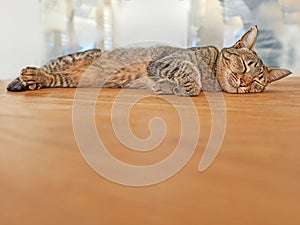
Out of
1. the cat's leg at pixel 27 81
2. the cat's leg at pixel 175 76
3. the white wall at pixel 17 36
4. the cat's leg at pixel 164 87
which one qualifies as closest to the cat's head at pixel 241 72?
the cat's leg at pixel 175 76

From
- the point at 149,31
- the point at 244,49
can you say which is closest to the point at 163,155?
the point at 244,49

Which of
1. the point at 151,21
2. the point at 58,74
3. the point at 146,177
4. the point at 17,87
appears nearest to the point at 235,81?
the point at 58,74

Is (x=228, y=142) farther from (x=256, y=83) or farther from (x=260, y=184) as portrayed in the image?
(x=256, y=83)

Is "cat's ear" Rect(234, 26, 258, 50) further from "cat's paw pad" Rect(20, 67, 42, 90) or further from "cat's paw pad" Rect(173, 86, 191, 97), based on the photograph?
"cat's paw pad" Rect(20, 67, 42, 90)

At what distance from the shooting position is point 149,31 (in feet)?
9.53

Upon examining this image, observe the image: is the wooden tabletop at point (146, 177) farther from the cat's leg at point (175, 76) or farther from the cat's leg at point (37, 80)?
the cat's leg at point (37, 80)

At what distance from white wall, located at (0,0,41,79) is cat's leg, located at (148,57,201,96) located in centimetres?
182

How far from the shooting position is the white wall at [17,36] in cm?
295

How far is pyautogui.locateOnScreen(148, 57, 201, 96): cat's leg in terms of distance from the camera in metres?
1.25

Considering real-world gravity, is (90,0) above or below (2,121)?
above

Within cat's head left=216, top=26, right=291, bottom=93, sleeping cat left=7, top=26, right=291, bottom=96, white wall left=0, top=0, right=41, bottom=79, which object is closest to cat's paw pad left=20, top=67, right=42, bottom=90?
sleeping cat left=7, top=26, right=291, bottom=96

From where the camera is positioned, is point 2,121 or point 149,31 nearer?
point 2,121

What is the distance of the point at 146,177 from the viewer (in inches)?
15.1

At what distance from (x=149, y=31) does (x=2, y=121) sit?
2.34m
